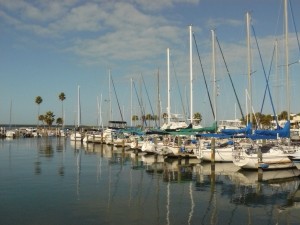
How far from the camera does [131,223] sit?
53.8ft

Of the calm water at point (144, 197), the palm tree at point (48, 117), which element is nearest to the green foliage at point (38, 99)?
the palm tree at point (48, 117)

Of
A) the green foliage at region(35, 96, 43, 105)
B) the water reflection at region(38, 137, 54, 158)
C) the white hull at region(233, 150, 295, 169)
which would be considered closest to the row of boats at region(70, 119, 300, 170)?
the white hull at region(233, 150, 295, 169)

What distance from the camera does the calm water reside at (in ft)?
57.2

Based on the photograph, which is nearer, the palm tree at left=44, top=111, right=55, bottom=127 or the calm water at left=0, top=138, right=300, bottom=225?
the calm water at left=0, top=138, right=300, bottom=225

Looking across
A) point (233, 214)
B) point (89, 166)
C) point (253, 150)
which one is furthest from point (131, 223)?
point (89, 166)

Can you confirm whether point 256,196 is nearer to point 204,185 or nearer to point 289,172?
point 204,185

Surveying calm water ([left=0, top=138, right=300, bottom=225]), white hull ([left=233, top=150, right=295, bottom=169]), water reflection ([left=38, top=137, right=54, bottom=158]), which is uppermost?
white hull ([left=233, top=150, right=295, bottom=169])

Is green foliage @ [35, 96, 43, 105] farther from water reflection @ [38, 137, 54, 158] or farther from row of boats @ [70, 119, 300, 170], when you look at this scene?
row of boats @ [70, 119, 300, 170]

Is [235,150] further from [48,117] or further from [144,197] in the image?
[48,117]

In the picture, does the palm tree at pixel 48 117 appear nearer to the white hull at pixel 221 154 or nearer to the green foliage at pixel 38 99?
the green foliage at pixel 38 99

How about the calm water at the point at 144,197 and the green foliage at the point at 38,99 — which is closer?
the calm water at the point at 144,197

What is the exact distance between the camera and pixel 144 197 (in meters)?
22.2

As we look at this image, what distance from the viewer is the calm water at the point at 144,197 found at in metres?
17.4

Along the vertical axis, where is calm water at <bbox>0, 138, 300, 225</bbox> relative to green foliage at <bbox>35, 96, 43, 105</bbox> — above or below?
below
